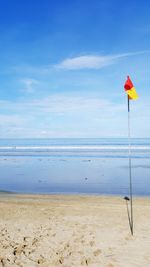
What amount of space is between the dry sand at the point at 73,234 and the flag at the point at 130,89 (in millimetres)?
4493

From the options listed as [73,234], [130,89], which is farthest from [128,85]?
[73,234]

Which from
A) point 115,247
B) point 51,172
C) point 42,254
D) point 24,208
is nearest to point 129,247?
point 115,247

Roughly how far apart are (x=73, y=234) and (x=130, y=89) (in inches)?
200

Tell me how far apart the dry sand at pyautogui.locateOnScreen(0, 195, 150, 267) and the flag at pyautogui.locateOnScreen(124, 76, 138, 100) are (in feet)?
14.7

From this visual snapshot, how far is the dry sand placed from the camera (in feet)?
29.2

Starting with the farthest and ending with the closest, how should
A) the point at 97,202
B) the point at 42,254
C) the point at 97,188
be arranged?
the point at 97,188 → the point at 97,202 → the point at 42,254

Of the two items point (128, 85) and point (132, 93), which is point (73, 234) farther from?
point (128, 85)

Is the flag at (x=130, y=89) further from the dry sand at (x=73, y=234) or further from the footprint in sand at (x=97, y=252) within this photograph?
the footprint in sand at (x=97, y=252)

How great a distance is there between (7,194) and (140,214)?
8.96 metres

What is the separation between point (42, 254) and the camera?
9258 millimetres

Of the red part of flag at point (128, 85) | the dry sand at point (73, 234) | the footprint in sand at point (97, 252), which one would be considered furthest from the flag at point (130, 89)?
the footprint in sand at point (97, 252)

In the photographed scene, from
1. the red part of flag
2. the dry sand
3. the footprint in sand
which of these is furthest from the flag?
the footprint in sand

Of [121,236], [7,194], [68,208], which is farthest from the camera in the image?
[7,194]

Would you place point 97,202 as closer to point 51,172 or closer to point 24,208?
point 24,208
